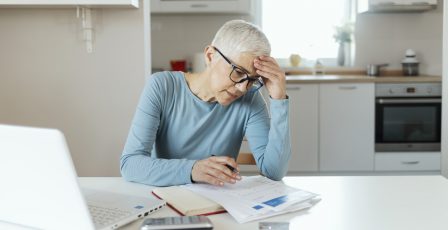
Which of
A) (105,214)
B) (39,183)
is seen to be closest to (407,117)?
(105,214)

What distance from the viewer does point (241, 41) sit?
160 cm

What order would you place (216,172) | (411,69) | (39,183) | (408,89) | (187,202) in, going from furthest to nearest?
(411,69) → (408,89) → (216,172) → (187,202) → (39,183)

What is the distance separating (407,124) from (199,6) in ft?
6.46

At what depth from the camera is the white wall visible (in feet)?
9.95

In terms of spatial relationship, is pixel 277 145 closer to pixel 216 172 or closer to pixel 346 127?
pixel 216 172

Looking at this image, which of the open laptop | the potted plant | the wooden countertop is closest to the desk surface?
the open laptop

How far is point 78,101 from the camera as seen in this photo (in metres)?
3.10

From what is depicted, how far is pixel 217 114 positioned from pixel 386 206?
69cm

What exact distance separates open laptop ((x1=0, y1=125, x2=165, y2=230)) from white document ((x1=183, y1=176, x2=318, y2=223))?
0.39 m

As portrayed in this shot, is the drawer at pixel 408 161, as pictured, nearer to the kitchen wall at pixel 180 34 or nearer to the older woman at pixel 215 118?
the kitchen wall at pixel 180 34

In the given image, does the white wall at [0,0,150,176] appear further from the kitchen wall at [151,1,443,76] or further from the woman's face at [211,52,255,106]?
the kitchen wall at [151,1,443,76]

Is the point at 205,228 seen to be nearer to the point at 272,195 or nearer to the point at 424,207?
the point at 272,195

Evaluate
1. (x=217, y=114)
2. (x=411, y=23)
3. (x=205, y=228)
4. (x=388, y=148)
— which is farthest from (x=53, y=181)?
(x=411, y=23)

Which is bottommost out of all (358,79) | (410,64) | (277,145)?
(277,145)
